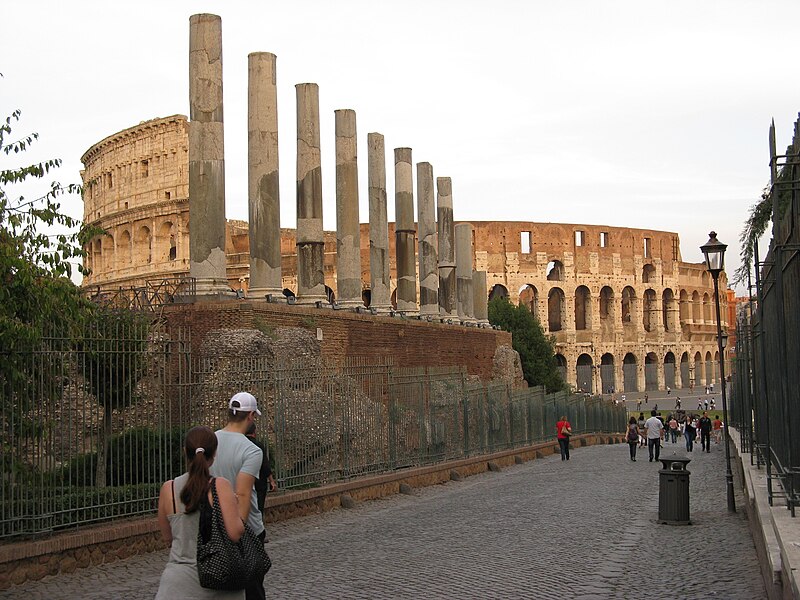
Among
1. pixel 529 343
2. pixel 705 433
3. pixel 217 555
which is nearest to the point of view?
pixel 217 555

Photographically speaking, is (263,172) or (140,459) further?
(263,172)

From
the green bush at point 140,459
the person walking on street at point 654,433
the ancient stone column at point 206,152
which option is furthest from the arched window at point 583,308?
the green bush at point 140,459

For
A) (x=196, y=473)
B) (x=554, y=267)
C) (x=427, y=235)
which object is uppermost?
(x=554, y=267)

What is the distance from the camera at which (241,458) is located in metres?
4.66

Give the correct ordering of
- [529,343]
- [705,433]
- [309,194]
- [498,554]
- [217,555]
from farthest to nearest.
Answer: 1. [529,343]
2. [705,433]
3. [309,194]
4. [498,554]
5. [217,555]

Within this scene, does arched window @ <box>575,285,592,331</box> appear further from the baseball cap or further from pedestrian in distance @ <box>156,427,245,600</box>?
pedestrian in distance @ <box>156,427,245,600</box>

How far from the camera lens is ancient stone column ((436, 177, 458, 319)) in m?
29.2

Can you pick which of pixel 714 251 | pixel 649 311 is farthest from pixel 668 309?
pixel 714 251

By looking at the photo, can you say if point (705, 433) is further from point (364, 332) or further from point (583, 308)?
point (583, 308)

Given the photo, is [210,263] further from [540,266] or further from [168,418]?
[540,266]

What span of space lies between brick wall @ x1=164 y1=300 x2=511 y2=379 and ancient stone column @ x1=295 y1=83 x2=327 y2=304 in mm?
1179

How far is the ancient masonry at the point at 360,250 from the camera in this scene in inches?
631

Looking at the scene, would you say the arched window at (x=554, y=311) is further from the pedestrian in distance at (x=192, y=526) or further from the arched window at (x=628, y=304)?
the pedestrian in distance at (x=192, y=526)

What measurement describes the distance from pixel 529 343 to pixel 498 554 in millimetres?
39905
